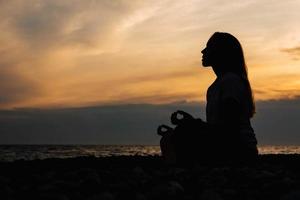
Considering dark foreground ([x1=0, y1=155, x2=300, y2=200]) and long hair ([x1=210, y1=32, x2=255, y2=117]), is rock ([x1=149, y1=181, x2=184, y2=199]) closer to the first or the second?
dark foreground ([x1=0, y1=155, x2=300, y2=200])

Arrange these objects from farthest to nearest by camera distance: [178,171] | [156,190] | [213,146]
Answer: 1. [213,146]
2. [178,171]
3. [156,190]

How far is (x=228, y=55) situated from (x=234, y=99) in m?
0.76

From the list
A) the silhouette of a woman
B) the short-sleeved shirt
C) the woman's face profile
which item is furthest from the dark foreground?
the woman's face profile

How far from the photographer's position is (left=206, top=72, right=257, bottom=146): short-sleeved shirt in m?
7.46

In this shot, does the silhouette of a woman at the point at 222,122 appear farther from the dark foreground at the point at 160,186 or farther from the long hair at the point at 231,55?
the dark foreground at the point at 160,186

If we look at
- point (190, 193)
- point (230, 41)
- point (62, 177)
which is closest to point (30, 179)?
point (62, 177)

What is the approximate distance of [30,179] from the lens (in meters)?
6.25

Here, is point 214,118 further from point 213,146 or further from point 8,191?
point 8,191

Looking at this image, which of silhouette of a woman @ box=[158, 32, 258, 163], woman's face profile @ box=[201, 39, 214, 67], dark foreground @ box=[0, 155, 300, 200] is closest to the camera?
dark foreground @ box=[0, 155, 300, 200]

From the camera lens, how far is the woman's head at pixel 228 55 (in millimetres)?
7730

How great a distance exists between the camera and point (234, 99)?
7.40 m

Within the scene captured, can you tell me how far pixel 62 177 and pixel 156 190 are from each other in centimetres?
194

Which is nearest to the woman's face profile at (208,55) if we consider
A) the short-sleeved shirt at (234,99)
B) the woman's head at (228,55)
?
the woman's head at (228,55)

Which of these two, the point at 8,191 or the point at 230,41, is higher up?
the point at 230,41
